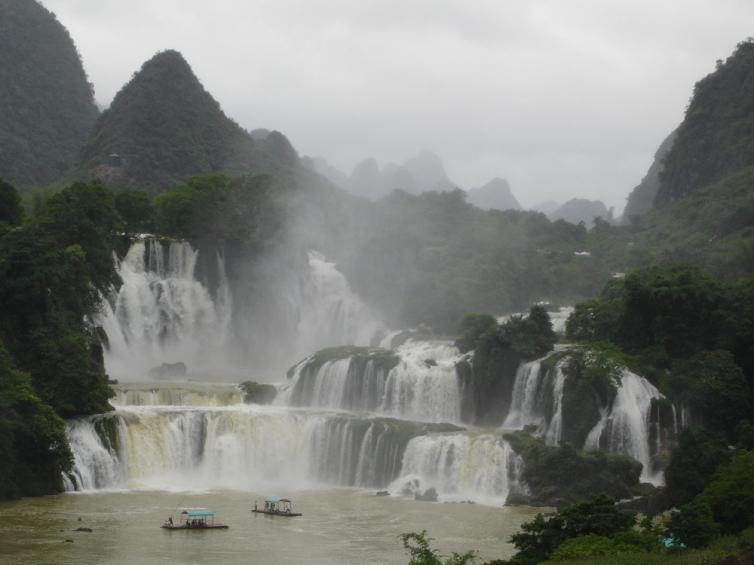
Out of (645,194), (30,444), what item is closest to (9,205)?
(30,444)

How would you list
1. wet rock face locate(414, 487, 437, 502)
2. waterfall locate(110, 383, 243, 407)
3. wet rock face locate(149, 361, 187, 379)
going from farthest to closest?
wet rock face locate(149, 361, 187, 379) → waterfall locate(110, 383, 243, 407) → wet rock face locate(414, 487, 437, 502)

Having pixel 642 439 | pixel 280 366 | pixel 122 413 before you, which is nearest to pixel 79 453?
pixel 122 413

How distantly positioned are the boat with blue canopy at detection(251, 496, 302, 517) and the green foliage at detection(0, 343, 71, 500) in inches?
254

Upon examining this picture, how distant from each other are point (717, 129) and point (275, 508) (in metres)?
59.1

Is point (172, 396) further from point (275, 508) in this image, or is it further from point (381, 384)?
point (275, 508)

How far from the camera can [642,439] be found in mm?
42812

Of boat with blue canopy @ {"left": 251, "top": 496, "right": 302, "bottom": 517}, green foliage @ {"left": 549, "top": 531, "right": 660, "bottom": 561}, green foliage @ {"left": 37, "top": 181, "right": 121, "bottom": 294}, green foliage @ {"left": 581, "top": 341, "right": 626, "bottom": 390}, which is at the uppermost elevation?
green foliage @ {"left": 37, "top": 181, "right": 121, "bottom": 294}

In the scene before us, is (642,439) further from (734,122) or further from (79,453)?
(734,122)

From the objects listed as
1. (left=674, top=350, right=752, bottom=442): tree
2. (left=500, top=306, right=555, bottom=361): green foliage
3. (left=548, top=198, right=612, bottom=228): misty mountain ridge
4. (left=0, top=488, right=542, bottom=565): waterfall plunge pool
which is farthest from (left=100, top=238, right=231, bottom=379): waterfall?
(left=548, top=198, right=612, bottom=228): misty mountain ridge

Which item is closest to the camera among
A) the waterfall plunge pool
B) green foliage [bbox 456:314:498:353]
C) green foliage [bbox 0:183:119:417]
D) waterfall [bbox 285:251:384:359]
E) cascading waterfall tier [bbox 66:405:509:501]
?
the waterfall plunge pool

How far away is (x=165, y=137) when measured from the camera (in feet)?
318

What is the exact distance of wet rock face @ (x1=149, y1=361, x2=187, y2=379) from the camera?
5569 cm

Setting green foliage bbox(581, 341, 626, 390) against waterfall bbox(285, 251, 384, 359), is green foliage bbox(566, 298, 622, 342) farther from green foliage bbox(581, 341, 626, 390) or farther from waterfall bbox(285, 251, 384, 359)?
waterfall bbox(285, 251, 384, 359)

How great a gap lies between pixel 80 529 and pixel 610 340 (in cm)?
2396
